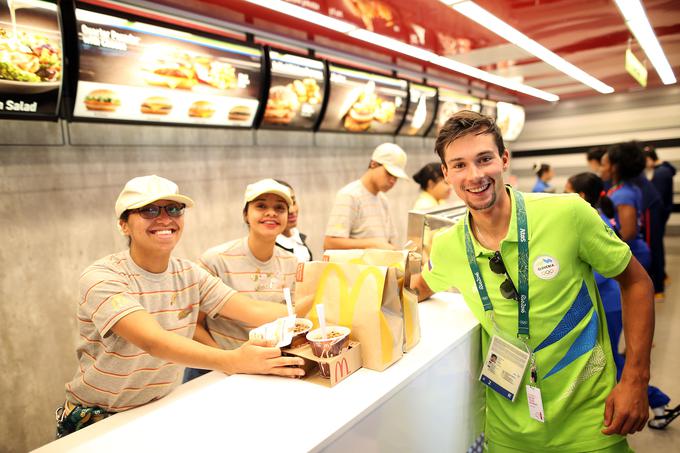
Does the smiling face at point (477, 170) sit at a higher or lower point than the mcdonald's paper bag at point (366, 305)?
higher

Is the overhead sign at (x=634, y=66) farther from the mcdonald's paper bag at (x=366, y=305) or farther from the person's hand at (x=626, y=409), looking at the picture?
the mcdonald's paper bag at (x=366, y=305)

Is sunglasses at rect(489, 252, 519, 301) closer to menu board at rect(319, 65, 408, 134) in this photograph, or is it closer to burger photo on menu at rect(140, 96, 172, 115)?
burger photo on menu at rect(140, 96, 172, 115)

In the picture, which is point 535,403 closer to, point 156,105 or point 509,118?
point 156,105

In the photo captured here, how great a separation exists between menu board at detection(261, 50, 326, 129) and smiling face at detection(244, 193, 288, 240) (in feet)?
6.48

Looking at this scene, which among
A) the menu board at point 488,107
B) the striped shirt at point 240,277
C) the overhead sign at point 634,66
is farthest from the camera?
the menu board at point 488,107

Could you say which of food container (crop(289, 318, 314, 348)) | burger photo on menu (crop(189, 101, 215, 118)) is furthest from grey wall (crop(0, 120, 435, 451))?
food container (crop(289, 318, 314, 348))

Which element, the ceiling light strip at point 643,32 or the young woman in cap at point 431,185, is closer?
the ceiling light strip at point 643,32

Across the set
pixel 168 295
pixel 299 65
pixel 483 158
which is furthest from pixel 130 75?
pixel 483 158

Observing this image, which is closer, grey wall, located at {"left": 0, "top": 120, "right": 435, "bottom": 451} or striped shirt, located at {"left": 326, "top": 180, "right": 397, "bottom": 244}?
grey wall, located at {"left": 0, "top": 120, "right": 435, "bottom": 451}

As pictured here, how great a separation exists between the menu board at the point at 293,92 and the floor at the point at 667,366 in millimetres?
3685

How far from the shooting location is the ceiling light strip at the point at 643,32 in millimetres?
3689

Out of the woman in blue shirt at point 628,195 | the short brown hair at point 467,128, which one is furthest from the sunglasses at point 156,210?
the woman in blue shirt at point 628,195

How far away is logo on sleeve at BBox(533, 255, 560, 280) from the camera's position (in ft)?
4.73

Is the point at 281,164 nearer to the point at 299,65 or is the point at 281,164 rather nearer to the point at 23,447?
the point at 299,65
